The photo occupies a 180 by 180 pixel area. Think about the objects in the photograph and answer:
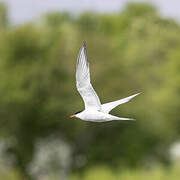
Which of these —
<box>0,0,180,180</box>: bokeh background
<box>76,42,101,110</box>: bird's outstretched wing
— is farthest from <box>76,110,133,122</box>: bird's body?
<box>0,0,180,180</box>: bokeh background

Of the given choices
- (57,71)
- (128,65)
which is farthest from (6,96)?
(128,65)

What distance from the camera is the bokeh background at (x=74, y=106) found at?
99.5 feet

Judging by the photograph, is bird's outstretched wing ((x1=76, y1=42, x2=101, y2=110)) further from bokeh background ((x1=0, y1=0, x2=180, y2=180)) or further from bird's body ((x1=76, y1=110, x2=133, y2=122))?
bokeh background ((x1=0, y1=0, x2=180, y2=180))

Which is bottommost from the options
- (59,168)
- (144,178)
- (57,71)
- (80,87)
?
(59,168)

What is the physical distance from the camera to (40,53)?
105ft

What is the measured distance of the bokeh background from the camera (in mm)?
30328

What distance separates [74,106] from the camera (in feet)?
97.2

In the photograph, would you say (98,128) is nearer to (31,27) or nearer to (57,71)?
→ (57,71)

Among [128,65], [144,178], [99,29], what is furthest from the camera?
[99,29]

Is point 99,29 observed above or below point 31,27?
below

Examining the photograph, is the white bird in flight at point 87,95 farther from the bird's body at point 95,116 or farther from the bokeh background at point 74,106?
the bokeh background at point 74,106

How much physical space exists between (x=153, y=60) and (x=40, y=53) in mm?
7598

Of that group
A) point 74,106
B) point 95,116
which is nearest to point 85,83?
point 95,116

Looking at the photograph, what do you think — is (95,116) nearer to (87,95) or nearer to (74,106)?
(87,95)
